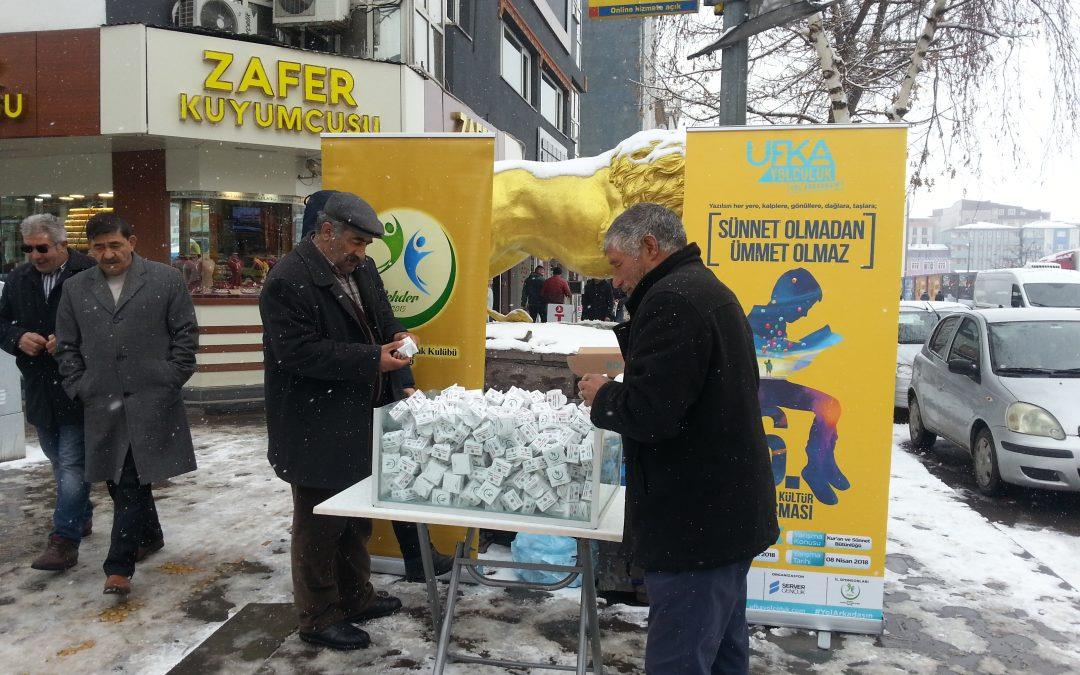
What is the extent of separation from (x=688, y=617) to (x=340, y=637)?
1822 millimetres

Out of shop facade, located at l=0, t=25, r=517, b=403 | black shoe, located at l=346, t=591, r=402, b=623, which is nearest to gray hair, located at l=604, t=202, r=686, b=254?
black shoe, located at l=346, t=591, r=402, b=623

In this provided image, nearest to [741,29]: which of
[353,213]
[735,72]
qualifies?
[735,72]

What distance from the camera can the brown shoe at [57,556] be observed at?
434 centimetres

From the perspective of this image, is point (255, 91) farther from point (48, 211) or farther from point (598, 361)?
point (598, 361)

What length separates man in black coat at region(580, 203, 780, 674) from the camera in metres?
2.21

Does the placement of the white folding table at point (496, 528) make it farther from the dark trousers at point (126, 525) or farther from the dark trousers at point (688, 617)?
the dark trousers at point (126, 525)

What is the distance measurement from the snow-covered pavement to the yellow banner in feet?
1.02

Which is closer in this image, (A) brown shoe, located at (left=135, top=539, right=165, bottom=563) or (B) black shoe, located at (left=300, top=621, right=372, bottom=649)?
(B) black shoe, located at (left=300, top=621, right=372, bottom=649)

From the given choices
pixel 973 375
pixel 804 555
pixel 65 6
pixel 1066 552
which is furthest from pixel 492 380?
pixel 65 6

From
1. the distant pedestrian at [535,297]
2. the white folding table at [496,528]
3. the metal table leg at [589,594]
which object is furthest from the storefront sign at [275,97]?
the metal table leg at [589,594]

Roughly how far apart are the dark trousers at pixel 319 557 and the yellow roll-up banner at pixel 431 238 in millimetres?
1039

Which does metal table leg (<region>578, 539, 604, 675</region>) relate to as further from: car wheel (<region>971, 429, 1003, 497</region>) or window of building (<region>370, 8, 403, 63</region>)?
window of building (<region>370, 8, 403, 63</region>)

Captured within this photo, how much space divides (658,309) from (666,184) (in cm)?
279

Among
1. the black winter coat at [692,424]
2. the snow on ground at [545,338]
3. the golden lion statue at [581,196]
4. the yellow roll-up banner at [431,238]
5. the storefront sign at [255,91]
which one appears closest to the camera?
the black winter coat at [692,424]
